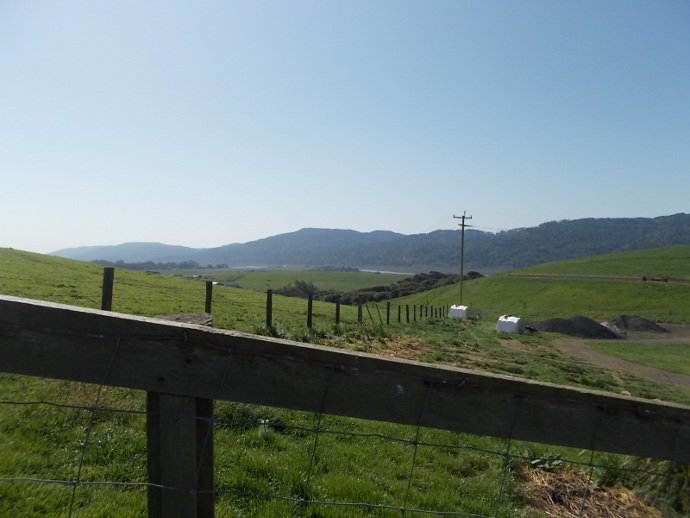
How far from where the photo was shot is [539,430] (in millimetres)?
2514

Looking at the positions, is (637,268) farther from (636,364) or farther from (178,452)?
(178,452)

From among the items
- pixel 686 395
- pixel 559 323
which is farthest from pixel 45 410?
pixel 559 323

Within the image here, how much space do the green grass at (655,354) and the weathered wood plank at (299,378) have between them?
994 inches

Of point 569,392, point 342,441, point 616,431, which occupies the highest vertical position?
point 569,392

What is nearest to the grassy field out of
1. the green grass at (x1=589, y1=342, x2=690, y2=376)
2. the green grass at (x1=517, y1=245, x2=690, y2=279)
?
the green grass at (x1=589, y1=342, x2=690, y2=376)

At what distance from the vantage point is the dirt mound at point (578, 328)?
135ft

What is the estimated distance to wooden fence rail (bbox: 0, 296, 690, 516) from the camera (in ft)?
7.29

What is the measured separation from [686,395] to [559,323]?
1081 inches

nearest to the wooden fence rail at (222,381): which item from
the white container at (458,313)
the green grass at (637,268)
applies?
the white container at (458,313)

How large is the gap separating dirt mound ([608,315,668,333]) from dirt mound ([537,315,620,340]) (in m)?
4.82

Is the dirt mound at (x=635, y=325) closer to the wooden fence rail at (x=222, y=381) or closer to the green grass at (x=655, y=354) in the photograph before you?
the green grass at (x=655, y=354)

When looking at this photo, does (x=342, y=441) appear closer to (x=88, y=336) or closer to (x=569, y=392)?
(x=569, y=392)

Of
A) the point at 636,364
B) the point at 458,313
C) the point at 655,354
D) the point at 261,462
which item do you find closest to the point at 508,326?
the point at 655,354

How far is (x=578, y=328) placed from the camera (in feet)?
136
